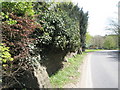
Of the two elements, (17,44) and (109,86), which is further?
(109,86)

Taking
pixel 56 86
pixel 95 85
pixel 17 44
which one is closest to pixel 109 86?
pixel 95 85

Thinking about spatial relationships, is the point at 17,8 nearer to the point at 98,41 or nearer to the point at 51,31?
the point at 51,31

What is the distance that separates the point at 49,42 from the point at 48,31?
1.75 ft

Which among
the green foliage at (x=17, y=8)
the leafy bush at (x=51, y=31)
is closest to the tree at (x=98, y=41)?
the leafy bush at (x=51, y=31)

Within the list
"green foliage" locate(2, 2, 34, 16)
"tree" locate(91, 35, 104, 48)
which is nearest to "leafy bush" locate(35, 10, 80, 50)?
"green foliage" locate(2, 2, 34, 16)

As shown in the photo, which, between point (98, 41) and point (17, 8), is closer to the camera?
point (17, 8)

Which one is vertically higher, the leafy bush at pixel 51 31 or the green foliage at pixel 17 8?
the green foliage at pixel 17 8

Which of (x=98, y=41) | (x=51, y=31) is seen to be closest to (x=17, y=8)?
(x=51, y=31)

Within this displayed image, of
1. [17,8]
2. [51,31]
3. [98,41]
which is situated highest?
[17,8]

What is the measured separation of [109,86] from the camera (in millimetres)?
4129

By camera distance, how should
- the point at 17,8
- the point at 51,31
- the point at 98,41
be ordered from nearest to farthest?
1. the point at 17,8
2. the point at 51,31
3. the point at 98,41

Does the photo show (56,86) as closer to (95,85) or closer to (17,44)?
(95,85)

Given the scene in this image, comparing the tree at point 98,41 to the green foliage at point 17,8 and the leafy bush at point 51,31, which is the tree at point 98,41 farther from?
the green foliage at point 17,8

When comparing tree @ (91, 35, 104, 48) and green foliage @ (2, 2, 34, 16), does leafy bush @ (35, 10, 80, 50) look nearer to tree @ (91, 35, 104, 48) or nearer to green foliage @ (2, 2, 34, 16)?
green foliage @ (2, 2, 34, 16)
